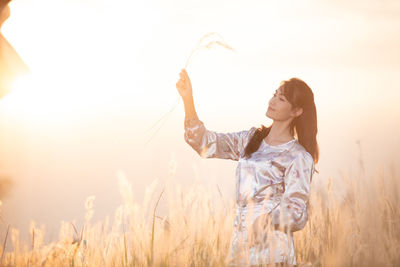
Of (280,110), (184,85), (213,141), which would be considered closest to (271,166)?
(280,110)

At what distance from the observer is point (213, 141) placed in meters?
3.94

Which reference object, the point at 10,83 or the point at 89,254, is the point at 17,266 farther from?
the point at 10,83

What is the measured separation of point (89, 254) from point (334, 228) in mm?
2083

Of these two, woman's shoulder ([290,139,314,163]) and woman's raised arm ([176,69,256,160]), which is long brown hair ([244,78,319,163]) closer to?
woman's shoulder ([290,139,314,163])

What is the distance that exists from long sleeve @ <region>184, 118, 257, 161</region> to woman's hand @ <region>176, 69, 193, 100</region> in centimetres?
20

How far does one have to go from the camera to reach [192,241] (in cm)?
380

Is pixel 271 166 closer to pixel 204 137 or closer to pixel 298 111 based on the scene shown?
pixel 298 111

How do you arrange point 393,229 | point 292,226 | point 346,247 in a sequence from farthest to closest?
point 393,229 → point 346,247 → point 292,226

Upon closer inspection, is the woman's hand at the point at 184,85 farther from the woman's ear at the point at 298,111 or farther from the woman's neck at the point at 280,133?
the woman's ear at the point at 298,111

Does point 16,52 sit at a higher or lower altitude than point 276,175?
higher

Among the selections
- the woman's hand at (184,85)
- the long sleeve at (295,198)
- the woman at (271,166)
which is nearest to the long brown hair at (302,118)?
the woman at (271,166)

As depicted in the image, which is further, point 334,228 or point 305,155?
point 334,228

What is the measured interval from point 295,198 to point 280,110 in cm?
63

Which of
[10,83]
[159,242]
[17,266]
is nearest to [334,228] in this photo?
[159,242]
